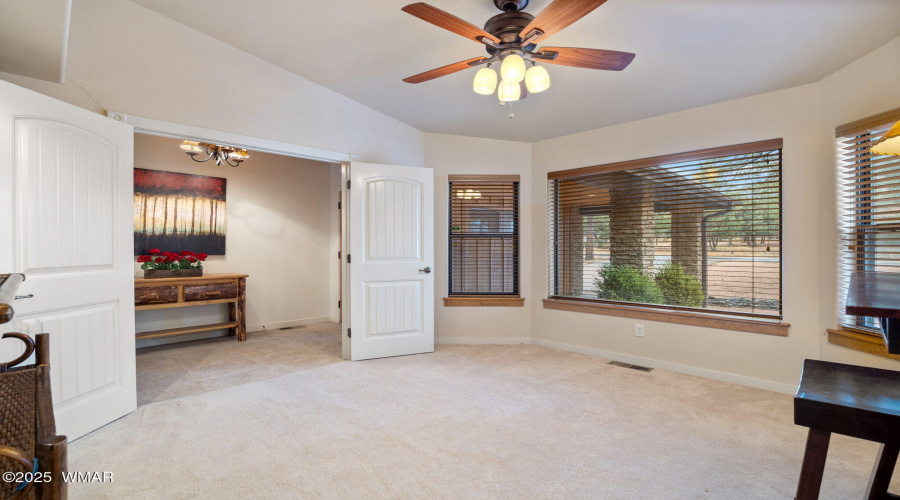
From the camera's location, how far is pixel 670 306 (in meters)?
3.88

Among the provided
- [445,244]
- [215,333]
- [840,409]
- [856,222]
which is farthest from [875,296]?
[215,333]

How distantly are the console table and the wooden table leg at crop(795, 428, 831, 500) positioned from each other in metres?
5.08

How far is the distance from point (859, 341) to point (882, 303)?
2.38m

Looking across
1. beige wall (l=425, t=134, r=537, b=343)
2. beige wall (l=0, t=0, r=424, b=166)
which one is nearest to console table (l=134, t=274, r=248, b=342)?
beige wall (l=0, t=0, r=424, b=166)

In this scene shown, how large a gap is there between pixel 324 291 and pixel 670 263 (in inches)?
184

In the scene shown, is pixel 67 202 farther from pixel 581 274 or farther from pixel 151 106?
pixel 581 274

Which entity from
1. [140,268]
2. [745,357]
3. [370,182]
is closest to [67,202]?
[370,182]

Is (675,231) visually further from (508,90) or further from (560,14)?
(560,14)

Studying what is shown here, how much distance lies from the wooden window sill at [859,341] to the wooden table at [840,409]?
1589 mm

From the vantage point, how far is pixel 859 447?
7.66 feet

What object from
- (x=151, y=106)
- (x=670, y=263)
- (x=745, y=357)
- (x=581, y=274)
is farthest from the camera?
(x=581, y=274)

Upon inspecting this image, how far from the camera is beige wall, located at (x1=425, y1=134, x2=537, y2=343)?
4.79m

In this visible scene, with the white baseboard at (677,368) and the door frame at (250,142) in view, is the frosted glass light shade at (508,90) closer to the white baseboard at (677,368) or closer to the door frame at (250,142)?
the door frame at (250,142)

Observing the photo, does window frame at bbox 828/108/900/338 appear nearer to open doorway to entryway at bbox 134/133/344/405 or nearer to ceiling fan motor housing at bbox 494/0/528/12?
ceiling fan motor housing at bbox 494/0/528/12
